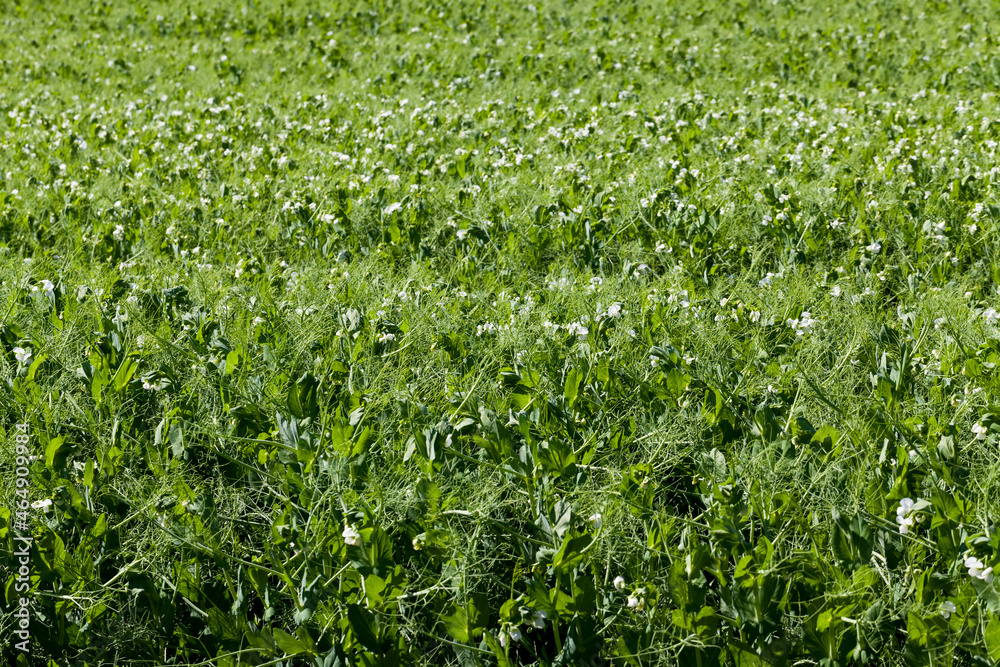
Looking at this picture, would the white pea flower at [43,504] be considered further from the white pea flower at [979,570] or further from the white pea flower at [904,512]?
the white pea flower at [979,570]

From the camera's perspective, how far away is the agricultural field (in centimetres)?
230

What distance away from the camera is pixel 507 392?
3.33 m

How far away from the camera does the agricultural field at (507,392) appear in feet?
7.55

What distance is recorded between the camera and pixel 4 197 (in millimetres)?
5457

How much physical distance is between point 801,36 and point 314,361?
30.0 feet

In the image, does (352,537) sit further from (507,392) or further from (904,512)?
(904,512)

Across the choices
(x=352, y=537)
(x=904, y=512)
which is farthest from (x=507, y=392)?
(x=904, y=512)

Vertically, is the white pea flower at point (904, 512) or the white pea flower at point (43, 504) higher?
the white pea flower at point (43, 504)

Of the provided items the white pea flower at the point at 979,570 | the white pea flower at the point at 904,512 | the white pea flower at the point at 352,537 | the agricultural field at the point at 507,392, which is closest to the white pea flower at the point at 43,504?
the agricultural field at the point at 507,392

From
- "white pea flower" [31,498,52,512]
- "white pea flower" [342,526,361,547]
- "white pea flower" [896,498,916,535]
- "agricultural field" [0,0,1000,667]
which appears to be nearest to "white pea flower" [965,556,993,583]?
Result: "agricultural field" [0,0,1000,667]

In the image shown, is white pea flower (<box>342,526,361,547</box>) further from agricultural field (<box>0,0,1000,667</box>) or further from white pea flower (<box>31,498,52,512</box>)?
white pea flower (<box>31,498,52,512</box>)

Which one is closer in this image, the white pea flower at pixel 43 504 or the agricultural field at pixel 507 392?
the agricultural field at pixel 507 392

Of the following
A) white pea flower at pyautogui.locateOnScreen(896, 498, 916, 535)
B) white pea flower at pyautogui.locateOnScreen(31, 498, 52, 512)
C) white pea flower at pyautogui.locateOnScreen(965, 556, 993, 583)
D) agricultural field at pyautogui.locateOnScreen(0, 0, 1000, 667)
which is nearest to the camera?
white pea flower at pyautogui.locateOnScreen(965, 556, 993, 583)

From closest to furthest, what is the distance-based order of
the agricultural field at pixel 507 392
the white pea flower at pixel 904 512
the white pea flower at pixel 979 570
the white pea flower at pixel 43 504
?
1. the white pea flower at pixel 979 570
2. the agricultural field at pixel 507 392
3. the white pea flower at pixel 904 512
4. the white pea flower at pixel 43 504
